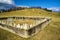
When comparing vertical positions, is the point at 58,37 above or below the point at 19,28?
below

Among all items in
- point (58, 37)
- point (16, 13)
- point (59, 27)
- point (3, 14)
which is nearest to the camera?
point (58, 37)

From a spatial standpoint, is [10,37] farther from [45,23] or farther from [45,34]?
[45,23]

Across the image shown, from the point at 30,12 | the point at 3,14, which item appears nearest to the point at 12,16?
the point at 3,14

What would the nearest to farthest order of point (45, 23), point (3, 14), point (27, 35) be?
point (27, 35), point (45, 23), point (3, 14)

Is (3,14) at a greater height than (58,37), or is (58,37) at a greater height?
(3,14)

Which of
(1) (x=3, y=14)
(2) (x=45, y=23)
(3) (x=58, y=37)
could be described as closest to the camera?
(3) (x=58, y=37)

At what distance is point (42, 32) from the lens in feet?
35.4

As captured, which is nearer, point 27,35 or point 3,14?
point 27,35

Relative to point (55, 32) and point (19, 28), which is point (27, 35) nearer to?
point (19, 28)

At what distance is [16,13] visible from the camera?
15391mm

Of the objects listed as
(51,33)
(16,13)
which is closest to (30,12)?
(16,13)

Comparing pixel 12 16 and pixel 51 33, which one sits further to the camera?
pixel 12 16

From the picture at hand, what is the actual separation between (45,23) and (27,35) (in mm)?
3822

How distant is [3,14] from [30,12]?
2.91m
